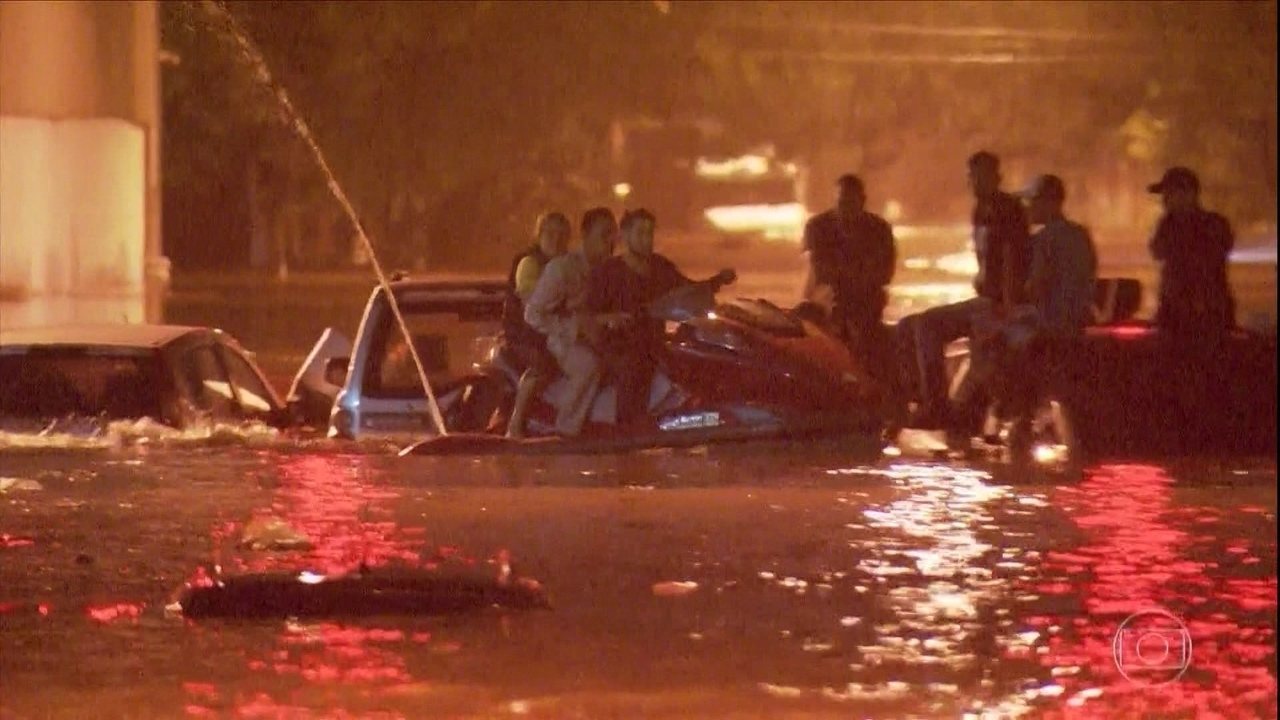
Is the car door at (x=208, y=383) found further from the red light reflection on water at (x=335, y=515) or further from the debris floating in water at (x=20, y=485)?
the debris floating in water at (x=20, y=485)

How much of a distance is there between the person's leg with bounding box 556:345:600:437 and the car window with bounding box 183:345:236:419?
215 centimetres

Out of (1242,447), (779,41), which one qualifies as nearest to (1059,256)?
(1242,447)

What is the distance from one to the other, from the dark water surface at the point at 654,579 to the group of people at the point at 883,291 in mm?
636

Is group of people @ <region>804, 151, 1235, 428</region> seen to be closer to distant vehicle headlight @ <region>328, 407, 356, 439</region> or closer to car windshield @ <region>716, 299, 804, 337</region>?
car windshield @ <region>716, 299, 804, 337</region>

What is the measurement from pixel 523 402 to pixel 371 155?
2933 cm

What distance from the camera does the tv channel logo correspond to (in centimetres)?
894

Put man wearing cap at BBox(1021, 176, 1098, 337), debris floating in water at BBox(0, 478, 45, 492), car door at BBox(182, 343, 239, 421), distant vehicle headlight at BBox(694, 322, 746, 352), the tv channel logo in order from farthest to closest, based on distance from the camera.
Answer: car door at BBox(182, 343, 239, 421) → man wearing cap at BBox(1021, 176, 1098, 337) → distant vehicle headlight at BBox(694, 322, 746, 352) → debris floating in water at BBox(0, 478, 45, 492) → the tv channel logo

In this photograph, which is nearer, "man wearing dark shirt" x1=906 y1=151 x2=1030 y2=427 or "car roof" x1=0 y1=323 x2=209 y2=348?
"car roof" x1=0 y1=323 x2=209 y2=348

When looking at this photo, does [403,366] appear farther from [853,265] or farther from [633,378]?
[853,265]

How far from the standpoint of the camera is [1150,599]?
10359 mm

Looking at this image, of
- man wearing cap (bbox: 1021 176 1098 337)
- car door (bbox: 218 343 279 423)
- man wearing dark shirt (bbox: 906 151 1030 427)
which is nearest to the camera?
man wearing cap (bbox: 1021 176 1098 337)

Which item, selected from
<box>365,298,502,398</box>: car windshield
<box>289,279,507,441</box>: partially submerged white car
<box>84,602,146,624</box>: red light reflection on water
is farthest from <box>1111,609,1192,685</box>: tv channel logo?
<box>365,298,502,398</box>: car windshield

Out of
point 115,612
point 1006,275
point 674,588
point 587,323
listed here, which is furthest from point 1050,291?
point 115,612

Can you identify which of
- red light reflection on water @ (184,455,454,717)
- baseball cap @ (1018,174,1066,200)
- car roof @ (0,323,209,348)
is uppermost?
baseball cap @ (1018,174,1066,200)
